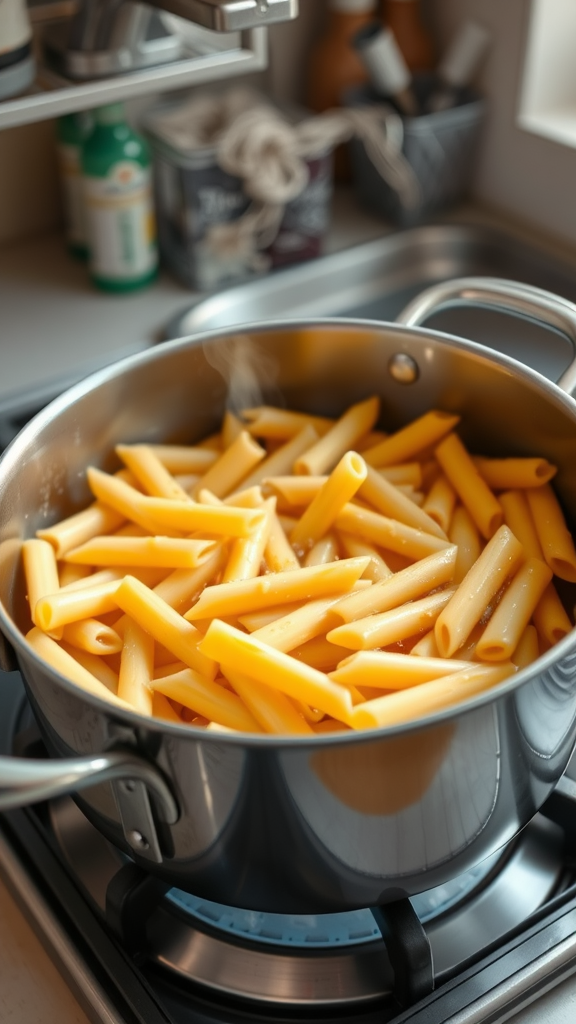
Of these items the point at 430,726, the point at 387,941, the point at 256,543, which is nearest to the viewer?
the point at 430,726

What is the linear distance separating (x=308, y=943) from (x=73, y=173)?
3.02ft

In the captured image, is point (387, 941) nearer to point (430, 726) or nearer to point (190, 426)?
point (430, 726)

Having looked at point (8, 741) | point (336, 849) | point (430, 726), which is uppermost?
point (430, 726)

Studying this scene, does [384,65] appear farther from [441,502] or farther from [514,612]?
[514,612]

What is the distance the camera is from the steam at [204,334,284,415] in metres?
0.88

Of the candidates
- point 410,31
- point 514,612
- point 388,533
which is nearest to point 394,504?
point 388,533

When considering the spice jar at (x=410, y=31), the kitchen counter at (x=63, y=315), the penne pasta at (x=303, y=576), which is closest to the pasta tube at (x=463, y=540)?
the penne pasta at (x=303, y=576)

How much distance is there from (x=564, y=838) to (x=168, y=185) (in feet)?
2.75

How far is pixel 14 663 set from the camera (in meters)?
0.65

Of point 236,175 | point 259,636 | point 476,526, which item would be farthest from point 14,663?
point 236,175

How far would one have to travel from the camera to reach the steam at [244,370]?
88cm

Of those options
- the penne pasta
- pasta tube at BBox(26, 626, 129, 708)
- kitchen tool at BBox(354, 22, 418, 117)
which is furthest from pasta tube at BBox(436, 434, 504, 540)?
kitchen tool at BBox(354, 22, 418, 117)

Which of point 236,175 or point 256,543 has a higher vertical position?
point 236,175

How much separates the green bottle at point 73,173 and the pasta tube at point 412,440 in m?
0.52
